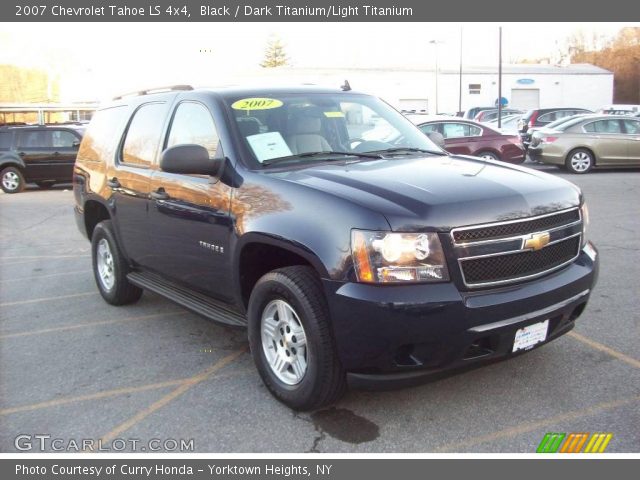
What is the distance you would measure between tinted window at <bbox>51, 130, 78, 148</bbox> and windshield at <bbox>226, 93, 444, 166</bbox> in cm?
1349

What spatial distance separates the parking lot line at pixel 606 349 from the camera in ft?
13.4

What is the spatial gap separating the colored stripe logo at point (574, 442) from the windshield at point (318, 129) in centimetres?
207

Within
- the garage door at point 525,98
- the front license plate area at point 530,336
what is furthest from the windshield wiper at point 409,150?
the garage door at point 525,98

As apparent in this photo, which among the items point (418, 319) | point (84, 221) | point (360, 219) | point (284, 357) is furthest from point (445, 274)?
point (84, 221)

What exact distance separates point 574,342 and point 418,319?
6.66ft

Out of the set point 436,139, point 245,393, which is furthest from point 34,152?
point 245,393

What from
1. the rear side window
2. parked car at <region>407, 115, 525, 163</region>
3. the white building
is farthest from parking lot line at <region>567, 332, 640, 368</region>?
the white building

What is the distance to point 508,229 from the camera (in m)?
3.24

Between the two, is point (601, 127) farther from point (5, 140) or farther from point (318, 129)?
point (5, 140)

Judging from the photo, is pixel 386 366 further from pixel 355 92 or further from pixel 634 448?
pixel 355 92

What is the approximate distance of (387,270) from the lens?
3049 mm

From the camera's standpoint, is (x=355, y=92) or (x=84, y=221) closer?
(x=355, y=92)

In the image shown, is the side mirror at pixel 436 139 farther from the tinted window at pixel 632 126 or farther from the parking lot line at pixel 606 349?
the tinted window at pixel 632 126

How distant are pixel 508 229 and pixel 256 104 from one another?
2.00 meters
